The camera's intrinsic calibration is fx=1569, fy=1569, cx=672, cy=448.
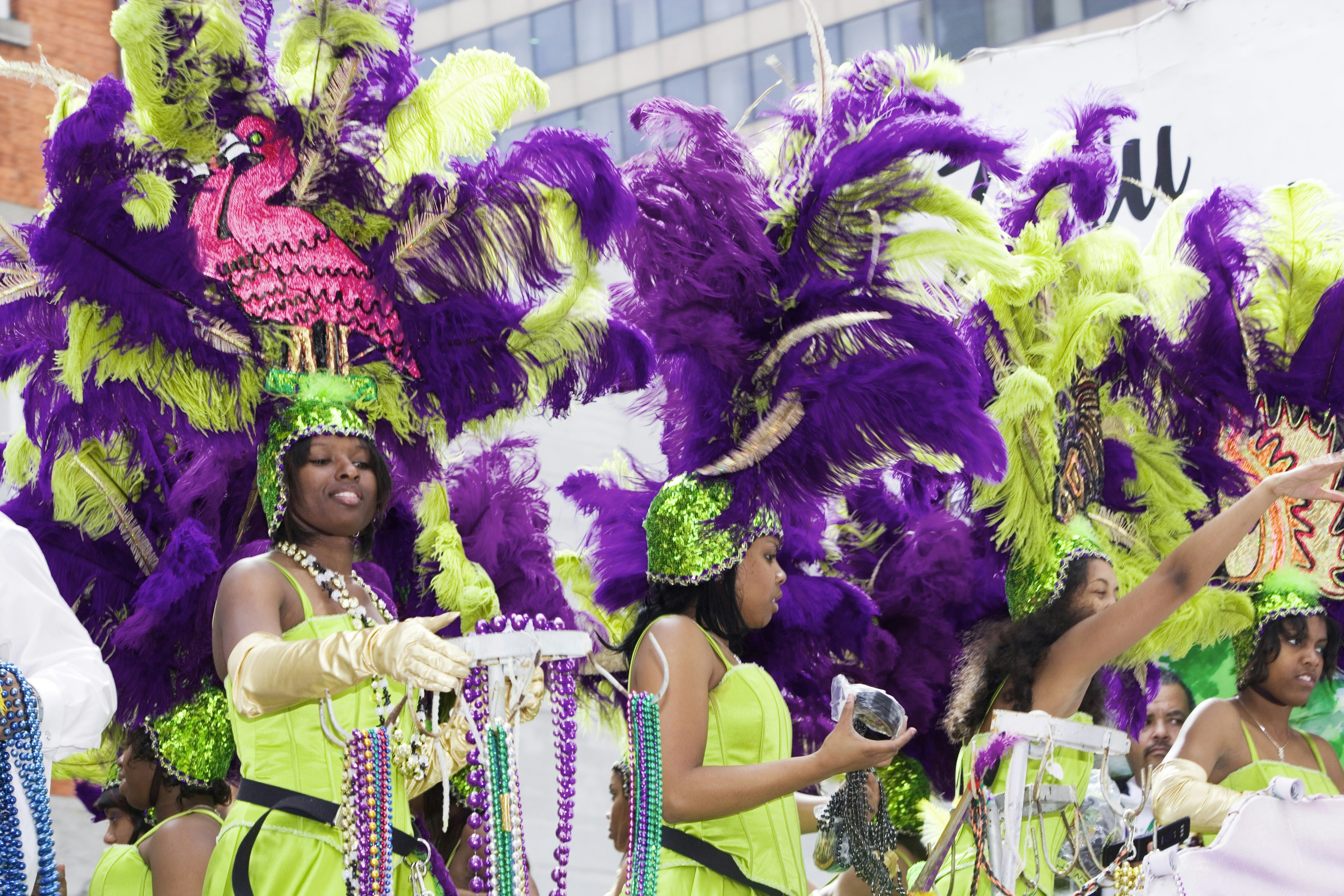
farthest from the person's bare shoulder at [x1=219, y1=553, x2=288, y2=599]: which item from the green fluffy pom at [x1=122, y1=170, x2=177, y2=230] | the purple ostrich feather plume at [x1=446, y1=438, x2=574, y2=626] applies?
the purple ostrich feather plume at [x1=446, y1=438, x2=574, y2=626]

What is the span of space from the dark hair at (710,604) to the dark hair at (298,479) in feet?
2.28

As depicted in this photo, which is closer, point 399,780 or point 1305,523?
point 399,780

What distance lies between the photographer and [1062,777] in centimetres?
395

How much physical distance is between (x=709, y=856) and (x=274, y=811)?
3.14 feet

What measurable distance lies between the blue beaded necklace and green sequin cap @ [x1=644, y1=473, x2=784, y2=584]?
1.52 m

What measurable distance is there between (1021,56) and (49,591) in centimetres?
563

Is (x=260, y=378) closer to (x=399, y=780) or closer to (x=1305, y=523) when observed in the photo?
(x=399, y=780)

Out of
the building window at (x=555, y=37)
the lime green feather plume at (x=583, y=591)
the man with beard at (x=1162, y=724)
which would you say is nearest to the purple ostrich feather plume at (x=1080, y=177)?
the lime green feather plume at (x=583, y=591)

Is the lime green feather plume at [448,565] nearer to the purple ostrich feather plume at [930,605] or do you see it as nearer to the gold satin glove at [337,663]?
the gold satin glove at [337,663]

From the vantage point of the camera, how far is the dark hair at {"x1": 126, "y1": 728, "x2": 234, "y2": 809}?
12.7ft

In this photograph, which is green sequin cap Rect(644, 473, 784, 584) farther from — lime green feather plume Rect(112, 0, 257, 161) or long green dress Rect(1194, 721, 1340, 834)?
long green dress Rect(1194, 721, 1340, 834)

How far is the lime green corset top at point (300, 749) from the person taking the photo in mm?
3043

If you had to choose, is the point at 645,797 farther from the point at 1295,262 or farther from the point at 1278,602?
the point at 1295,262

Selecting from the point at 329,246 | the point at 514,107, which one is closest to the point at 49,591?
the point at 329,246
